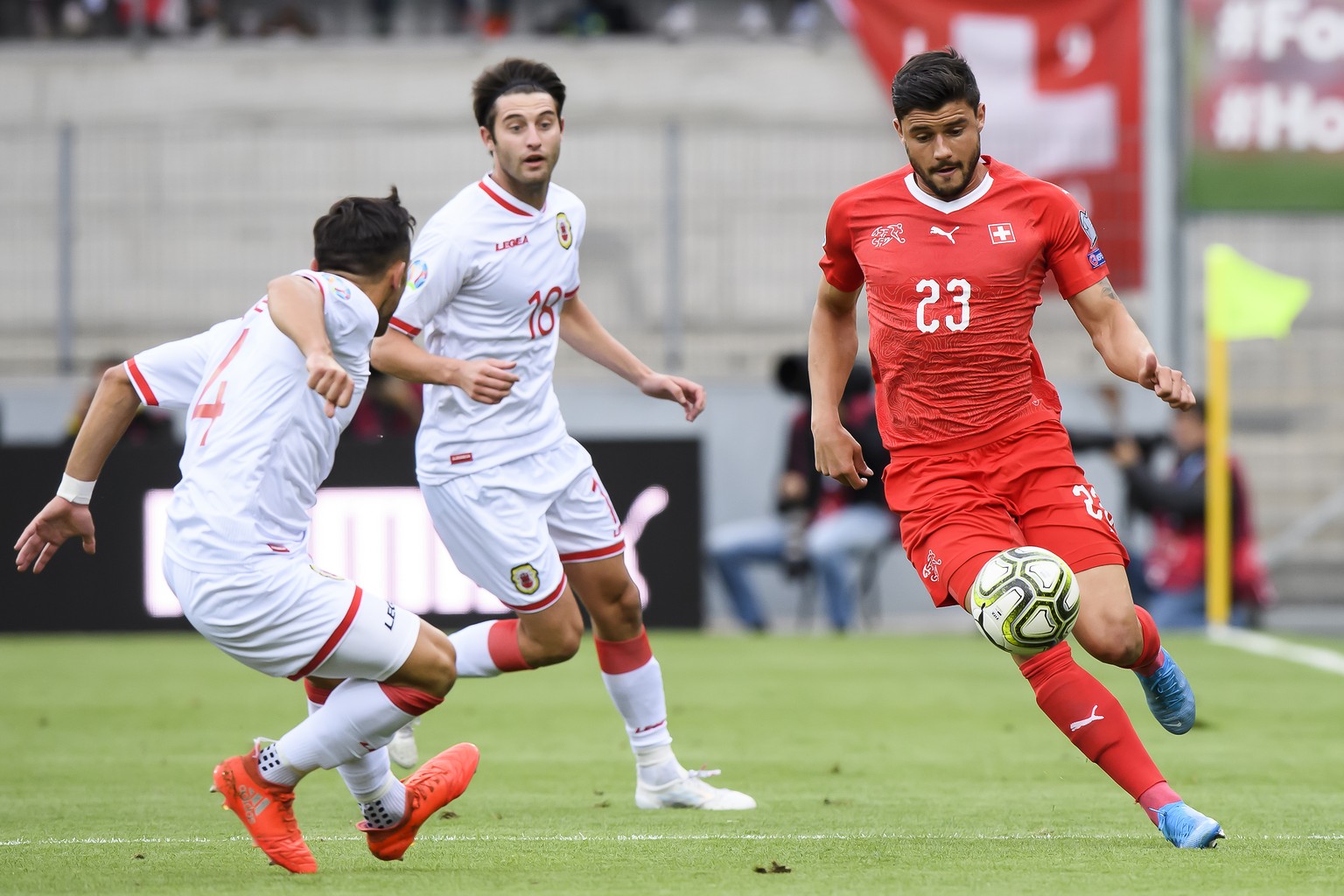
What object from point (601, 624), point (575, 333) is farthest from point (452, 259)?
point (601, 624)

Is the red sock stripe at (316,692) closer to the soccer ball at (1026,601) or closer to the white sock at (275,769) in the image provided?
the white sock at (275,769)

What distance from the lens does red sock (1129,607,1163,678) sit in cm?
504

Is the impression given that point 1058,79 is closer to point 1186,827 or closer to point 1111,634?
point 1111,634

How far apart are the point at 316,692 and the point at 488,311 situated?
1.37 metres

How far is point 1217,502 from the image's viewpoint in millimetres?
12758

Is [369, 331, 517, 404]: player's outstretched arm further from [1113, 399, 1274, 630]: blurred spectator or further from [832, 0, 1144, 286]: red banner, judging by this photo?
[832, 0, 1144, 286]: red banner

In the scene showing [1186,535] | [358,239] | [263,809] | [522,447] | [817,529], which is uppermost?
[358,239]

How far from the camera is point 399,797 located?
15.8 feet

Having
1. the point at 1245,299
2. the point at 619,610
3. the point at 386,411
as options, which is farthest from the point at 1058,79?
the point at 619,610

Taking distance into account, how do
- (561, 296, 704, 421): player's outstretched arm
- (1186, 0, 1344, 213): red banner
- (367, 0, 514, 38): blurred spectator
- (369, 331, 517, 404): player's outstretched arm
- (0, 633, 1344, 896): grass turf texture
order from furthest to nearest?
1. (367, 0, 514, 38): blurred spectator
2. (1186, 0, 1344, 213): red banner
3. (561, 296, 704, 421): player's outstretched arm
4. (369, 331, 517, 404): player's outstretched arm
5. (0, 633, 1344, 896): grass turf texture

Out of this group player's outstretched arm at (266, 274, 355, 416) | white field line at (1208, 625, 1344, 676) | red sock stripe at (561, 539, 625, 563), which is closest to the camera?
player's outstretched arm at (266, 274, 355, 416)

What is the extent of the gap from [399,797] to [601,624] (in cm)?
142

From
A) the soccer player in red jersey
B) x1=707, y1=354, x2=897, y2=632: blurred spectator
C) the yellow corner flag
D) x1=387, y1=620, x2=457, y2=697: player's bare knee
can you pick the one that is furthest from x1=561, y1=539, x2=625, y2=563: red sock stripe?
the yellow corner flag

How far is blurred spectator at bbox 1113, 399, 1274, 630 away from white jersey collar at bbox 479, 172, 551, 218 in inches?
314
